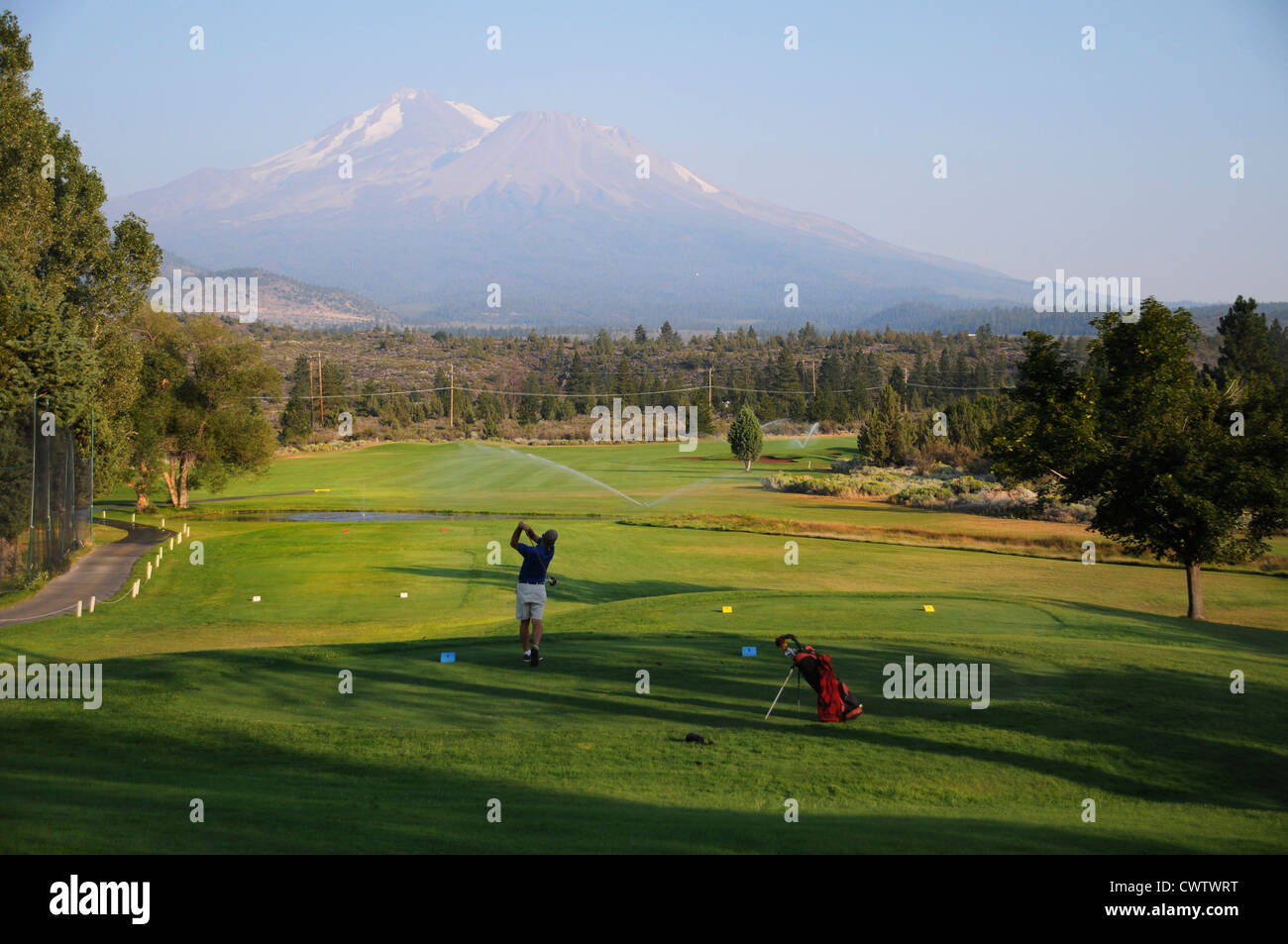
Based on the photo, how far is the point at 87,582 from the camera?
29141 millimetres

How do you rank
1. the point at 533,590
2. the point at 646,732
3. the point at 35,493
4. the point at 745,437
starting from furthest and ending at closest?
the point at 745,437
the point at 35,493
the point at 533,590
the point at 646,732

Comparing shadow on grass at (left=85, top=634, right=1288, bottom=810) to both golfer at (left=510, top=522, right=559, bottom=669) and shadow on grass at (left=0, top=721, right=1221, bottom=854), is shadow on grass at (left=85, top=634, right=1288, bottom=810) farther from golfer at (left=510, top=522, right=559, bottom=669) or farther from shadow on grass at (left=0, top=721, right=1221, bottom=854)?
shadow on grass at (left=0, top=721, right=1221, bottom=854)

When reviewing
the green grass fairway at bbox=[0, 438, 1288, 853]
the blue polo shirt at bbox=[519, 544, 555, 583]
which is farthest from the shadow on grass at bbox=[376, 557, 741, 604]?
the blue polo shirt at bbox=[519, 544, 555, 583]

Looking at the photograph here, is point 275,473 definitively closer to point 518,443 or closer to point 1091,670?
point 518,443

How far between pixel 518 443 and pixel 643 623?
2968 inches

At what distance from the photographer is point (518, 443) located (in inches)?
3661

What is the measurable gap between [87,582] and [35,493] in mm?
3269

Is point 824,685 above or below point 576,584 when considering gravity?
above

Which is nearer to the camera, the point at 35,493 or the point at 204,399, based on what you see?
the point at 35,493

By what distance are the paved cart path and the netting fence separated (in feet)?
2.26

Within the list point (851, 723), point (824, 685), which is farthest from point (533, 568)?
point (851, 723)

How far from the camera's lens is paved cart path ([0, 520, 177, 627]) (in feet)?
81.4

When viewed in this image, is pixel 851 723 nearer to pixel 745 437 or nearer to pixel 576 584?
pixel 576 584

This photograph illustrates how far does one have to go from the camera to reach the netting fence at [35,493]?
87.9 ft
